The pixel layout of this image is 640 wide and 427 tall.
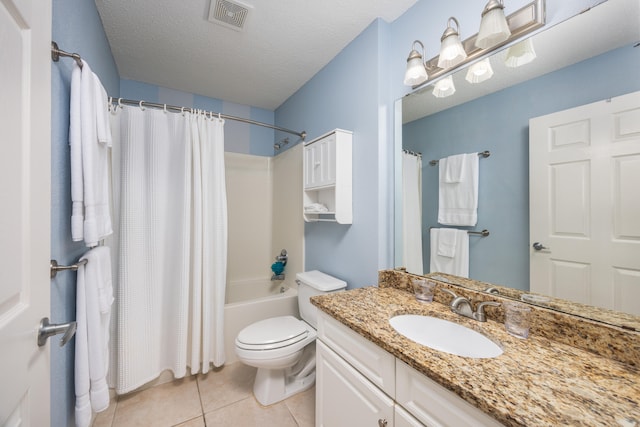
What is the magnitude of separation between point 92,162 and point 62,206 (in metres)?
0.21

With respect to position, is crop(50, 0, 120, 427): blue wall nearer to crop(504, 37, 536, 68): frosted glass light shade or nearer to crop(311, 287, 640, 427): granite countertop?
crop(311, 287, 640, 427): granite countertop

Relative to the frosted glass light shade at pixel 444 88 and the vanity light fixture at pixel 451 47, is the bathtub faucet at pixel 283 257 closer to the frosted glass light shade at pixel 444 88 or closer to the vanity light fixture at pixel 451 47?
the frosted glass light shade at pixel 444 88

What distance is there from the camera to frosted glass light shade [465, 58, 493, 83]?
1.11 meters

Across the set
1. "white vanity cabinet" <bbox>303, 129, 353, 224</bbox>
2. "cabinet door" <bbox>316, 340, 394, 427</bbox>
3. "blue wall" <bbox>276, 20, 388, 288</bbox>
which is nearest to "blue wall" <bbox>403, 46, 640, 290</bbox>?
"blue wall" <bbox>276, 20, 388, 288</bbox>

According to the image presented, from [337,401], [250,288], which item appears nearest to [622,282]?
[337,401]

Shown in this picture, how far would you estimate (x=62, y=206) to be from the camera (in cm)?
98

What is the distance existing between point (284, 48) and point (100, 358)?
205 centimetres

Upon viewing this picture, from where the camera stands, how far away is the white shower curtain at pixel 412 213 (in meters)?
1.43

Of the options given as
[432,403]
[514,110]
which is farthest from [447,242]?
[432,403]

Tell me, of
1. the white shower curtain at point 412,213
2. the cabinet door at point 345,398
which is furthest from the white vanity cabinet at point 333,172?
the cabinet door at point 345,398

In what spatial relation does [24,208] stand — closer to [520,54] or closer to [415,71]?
[415,71]

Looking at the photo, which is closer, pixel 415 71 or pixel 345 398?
pixel 345 398

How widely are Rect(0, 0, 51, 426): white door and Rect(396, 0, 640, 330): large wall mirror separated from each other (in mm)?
1480

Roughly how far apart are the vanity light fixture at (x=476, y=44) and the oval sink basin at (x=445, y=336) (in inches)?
46.2
